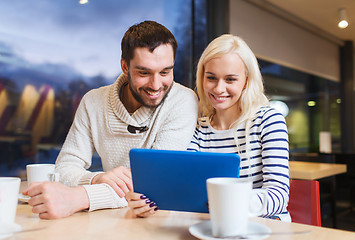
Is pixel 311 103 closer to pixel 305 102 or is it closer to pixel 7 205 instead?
pixel 305 102

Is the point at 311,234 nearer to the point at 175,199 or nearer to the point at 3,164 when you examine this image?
the point at 175,199

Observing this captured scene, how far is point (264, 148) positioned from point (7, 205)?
90 centimetres

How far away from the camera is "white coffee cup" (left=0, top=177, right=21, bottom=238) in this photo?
756 millimetres

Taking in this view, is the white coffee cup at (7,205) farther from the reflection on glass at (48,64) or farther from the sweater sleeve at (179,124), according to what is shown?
the reflection on glass at (48,64)

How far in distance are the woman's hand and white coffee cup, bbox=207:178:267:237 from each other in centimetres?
25

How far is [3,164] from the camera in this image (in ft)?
7.14

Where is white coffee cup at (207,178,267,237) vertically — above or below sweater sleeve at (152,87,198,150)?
below

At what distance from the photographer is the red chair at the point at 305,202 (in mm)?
1318

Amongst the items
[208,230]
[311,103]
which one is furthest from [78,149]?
[311,103]

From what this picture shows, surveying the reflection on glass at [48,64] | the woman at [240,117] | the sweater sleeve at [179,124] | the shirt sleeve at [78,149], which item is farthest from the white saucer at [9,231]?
the reflection on glass at [48,64]

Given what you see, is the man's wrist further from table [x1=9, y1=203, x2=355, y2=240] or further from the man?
the man

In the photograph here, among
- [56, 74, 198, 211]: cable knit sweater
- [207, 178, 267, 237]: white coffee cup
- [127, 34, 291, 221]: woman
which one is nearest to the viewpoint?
[207, 178, 267, 237]: white coffee cup

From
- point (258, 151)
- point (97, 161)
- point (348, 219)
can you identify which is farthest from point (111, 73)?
point (348, 219)

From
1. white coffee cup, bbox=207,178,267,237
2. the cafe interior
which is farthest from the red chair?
the cafe interior
